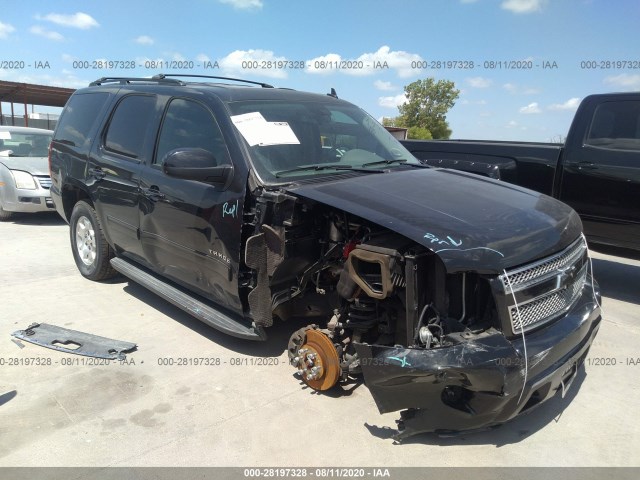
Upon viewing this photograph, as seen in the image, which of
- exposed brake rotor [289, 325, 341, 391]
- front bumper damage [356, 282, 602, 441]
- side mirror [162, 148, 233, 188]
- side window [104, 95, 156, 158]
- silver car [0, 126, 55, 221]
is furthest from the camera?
silver car [0, 126, 55, 221]

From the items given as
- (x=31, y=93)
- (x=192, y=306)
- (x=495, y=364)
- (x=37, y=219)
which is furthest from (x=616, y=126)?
(x=31, y=93)

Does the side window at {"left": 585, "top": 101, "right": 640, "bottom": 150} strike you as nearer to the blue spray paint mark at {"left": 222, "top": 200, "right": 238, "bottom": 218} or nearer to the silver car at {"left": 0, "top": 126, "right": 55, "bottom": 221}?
the blue spray paint mark at {"left": 222, "top": 200, "right": 238, "bottom": 218}

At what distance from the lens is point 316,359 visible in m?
3.24

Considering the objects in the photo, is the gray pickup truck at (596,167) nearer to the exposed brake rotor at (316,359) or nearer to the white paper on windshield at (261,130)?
the white paper on windshield at (261,130)

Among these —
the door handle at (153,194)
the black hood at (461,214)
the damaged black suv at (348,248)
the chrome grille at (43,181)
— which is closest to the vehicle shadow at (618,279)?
→ the damaged black suv at (348,248)

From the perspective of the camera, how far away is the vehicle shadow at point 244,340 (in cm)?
399

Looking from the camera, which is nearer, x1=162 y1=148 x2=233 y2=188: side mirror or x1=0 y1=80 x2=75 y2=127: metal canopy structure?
x1=162 y1=148 x2=233 y2=188: side mirror

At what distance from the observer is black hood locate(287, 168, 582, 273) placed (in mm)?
2494

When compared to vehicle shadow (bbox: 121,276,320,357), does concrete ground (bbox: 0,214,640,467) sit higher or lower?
lower

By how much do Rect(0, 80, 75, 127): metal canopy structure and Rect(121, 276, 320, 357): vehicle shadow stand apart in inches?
788

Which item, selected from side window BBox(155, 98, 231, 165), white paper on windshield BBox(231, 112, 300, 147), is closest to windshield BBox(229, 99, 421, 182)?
white paper on windshield BBox(231, 112, 300, 147)

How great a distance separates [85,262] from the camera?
18.5ft
